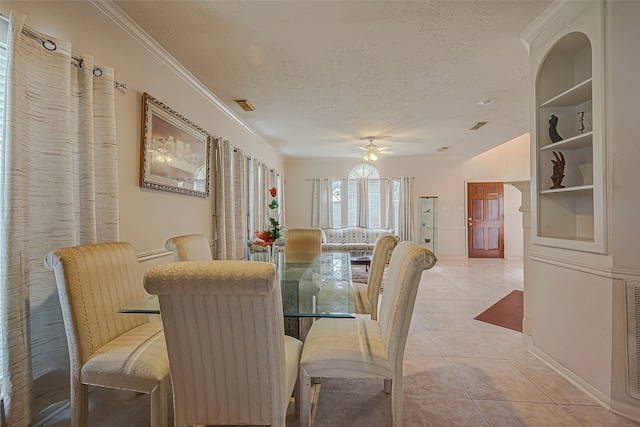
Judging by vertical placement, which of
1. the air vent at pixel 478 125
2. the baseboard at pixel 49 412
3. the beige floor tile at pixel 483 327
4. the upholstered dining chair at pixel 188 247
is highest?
the air vent at pixel 478 125

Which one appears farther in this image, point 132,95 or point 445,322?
point 445,322

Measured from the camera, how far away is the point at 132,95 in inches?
88.1

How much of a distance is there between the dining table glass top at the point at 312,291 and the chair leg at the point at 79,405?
1.20 ft

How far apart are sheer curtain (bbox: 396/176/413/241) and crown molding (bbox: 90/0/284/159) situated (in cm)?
492

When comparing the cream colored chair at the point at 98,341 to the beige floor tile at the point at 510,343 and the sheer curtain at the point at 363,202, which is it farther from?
the sheer curtain at the point at 363,202

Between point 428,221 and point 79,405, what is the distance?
288 inches

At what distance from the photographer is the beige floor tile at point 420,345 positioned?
8.09ft

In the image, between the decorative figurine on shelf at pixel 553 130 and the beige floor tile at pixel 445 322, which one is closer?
the decorative figurine on shelf at pixel 553 130

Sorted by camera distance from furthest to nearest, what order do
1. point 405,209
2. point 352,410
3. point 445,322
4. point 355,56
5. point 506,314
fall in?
point 405,209, point 506,314, point 445,322, point 355,56, point 352,410

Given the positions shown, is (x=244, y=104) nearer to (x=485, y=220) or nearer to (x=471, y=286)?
(x=471, y=286)

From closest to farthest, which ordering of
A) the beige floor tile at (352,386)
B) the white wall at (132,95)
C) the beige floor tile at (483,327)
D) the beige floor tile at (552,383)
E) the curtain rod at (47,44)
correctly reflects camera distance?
the curtain rod at (47,44), the white wall at (132,95), the beige floor tile at (552,383), the beige floor tile at (352,386), the beige floor tile at (483,327)

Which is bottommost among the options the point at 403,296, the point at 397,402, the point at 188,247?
the point at 397,402

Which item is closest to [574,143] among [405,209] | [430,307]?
[430,307]

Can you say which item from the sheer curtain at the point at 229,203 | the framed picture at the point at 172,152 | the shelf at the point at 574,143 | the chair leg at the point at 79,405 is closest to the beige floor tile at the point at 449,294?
the shelf at the point at 574,143
